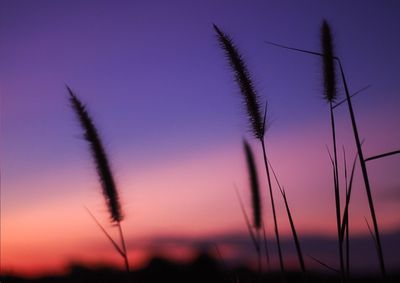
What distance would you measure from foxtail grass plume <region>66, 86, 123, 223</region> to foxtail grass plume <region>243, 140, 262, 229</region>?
2031 millimetres

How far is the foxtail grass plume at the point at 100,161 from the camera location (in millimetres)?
4527

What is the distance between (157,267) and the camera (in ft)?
44.3

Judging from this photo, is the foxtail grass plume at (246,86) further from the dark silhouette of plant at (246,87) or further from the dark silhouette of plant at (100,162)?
the dark silhouette of plant at (100,162)

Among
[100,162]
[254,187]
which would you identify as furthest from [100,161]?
[254,187]

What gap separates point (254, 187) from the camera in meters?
6.11

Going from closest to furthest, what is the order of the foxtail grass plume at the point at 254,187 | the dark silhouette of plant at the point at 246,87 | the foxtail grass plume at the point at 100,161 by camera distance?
the dark silhouette of plant at the point at 246,87 → the foxtail grass plume at the point at 100,161 → the foxtail grass plume at the point at 254,187

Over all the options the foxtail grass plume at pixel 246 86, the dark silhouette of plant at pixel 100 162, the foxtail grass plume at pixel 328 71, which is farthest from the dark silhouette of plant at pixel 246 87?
the dark silhouette of plant at pixel 100 162

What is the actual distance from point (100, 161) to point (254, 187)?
2.36 meters

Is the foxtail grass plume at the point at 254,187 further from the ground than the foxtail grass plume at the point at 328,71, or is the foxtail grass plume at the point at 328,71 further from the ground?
the foxtail grass plume at the point at 328,71

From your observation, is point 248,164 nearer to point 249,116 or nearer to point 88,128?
point 249,116

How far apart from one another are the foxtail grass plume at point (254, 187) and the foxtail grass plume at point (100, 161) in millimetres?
2031

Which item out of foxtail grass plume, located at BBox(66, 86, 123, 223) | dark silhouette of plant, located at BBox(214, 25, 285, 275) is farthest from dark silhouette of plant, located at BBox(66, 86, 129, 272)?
dark silhouette of plant, located at BBox(214, 25, 285, 275)

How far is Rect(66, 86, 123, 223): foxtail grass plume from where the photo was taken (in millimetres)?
4527

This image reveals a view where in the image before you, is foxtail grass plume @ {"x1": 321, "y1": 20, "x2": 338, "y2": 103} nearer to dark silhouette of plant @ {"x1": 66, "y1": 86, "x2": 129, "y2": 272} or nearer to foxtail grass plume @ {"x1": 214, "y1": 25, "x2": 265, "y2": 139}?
foxtail grass plume @ {"x1": 214, "y1": 25, "x2": 265, "y2": 139}
